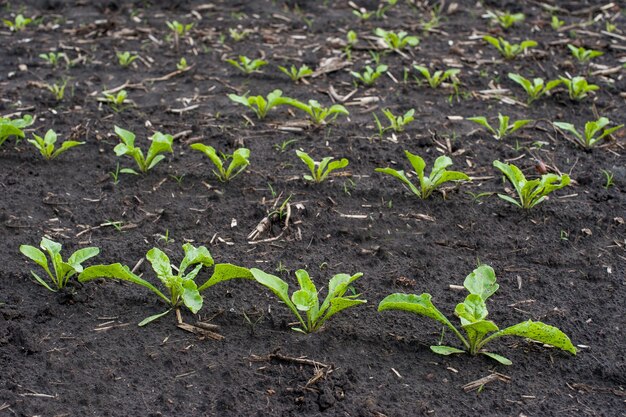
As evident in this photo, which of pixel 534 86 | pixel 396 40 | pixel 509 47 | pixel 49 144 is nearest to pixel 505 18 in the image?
pixel 509 47

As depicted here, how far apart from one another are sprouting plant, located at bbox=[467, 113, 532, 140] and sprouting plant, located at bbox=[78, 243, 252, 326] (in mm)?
1945

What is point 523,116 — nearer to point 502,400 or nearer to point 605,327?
point 605,327

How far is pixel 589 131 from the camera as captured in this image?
4.27 meters

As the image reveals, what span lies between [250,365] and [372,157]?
5.79 ft

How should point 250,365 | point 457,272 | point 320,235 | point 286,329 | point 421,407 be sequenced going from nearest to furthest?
point 421,407, point 250,365, point 286,329, point 457,272, point 320,235

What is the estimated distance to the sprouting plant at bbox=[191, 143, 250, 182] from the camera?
375 centimetres

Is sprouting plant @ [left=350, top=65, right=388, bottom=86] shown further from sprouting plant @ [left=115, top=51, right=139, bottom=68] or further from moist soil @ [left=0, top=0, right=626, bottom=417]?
sprouting plant @ [left=115, top=51, right=139, bottom=68]

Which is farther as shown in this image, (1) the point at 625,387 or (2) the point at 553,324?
(2) the point at 553,324

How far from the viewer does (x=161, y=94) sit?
495 centimetres

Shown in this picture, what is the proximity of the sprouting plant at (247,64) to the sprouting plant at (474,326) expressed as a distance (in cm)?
266

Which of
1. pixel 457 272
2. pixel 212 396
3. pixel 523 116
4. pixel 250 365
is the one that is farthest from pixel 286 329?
pixel 523 116

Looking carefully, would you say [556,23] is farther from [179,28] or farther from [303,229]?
[303,229]

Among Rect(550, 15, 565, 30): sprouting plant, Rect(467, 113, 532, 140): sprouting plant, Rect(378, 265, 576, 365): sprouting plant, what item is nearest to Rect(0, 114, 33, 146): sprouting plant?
Rect(378, 265, 576, 365): sprouting plant

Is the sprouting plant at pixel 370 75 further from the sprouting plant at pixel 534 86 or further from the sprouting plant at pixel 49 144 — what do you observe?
the sprouting plant at pixel 49 144
